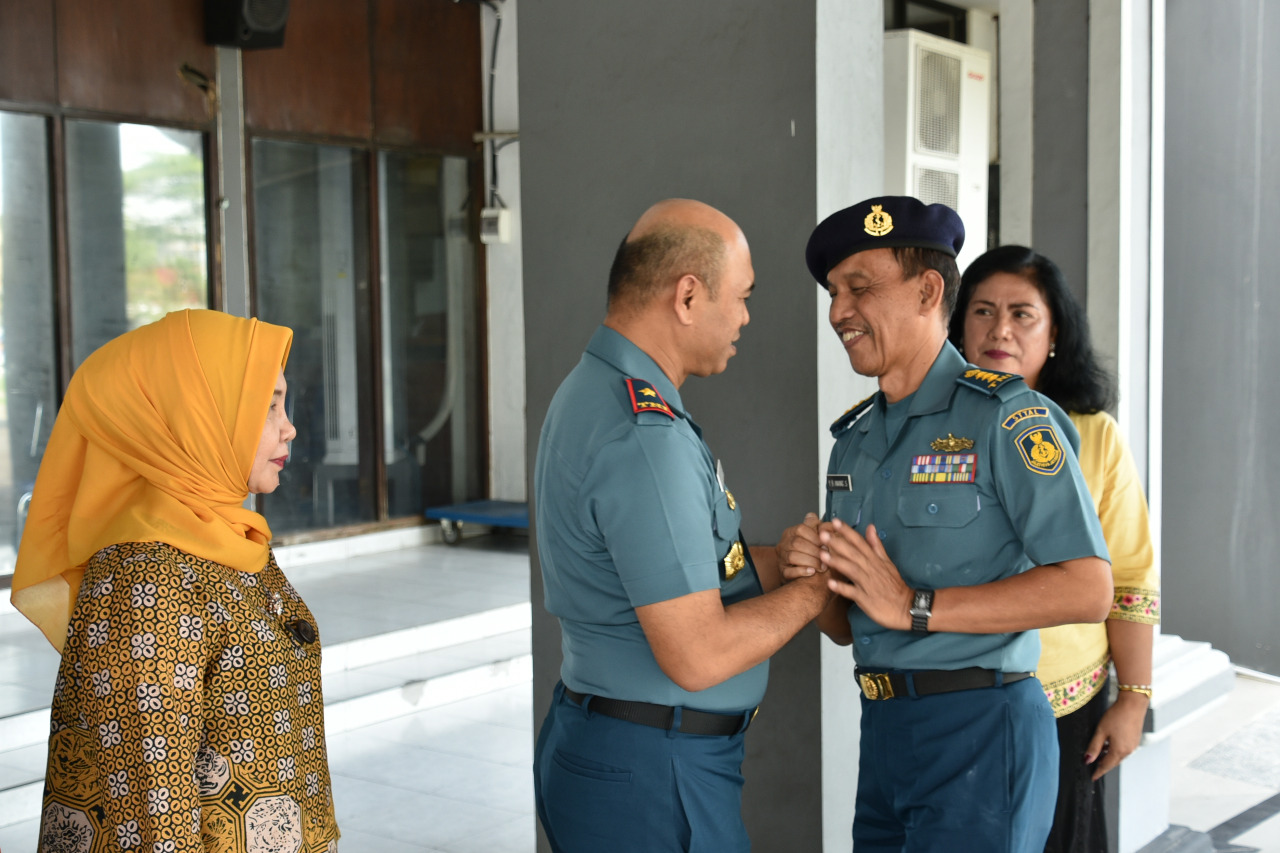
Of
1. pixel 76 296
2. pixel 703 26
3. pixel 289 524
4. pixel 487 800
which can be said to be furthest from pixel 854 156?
pixel 289 524

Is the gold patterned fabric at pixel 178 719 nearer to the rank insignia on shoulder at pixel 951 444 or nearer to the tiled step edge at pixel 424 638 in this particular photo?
the rank insignia on shoulder at pixel 951 444

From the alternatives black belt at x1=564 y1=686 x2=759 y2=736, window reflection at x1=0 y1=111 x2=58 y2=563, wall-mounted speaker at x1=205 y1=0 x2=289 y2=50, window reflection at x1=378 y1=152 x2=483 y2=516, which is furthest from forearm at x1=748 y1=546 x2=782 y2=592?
window reflection at x1=378 y1=152 x2=483 y2=516

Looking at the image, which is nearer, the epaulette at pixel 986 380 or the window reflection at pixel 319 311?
the epaulette at pixel 986 380

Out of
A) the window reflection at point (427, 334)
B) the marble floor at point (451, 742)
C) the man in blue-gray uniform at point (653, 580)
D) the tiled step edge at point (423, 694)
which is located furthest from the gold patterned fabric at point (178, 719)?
the window reflection at point (427, 334)

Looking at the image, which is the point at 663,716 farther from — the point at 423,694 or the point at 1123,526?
the point at 423,694

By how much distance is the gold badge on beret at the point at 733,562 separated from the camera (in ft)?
5.63

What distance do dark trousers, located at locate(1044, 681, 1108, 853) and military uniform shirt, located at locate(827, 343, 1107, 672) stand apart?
0.62 meters

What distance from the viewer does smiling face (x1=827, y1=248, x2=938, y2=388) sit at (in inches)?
68.6

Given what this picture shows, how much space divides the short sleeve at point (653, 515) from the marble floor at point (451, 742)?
2450 millimetres

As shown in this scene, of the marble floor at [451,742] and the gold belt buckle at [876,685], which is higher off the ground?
the gold belt buckle at [876,685]

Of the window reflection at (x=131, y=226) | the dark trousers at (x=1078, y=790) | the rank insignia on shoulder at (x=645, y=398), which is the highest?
the window reflection at (x=131, y=226)

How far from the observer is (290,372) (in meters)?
7.85

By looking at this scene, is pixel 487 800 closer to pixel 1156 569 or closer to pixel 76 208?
pixel 1156 569

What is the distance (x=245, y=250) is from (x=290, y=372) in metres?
0.90
